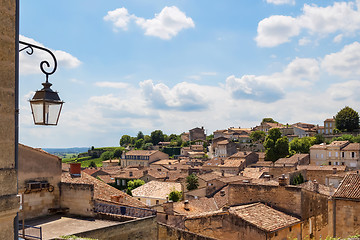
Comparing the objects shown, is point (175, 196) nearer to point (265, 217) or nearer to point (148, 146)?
point (265, 217)

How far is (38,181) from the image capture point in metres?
13.3

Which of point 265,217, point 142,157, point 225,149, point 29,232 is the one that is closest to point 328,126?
point 225,149

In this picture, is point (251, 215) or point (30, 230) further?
point (251, 215)

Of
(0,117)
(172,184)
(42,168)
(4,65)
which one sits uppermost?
(4,65)

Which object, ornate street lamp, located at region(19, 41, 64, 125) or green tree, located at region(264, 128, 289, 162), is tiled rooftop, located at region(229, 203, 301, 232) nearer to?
ornate street lamp, located at region(19, 41, 64, 125)

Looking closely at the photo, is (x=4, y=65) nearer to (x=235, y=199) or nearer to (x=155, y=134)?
(x=235, y=199)

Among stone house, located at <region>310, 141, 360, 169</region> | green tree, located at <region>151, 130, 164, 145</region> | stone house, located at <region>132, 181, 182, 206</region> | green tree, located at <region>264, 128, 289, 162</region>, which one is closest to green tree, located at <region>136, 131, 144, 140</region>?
green tree, located at <region>151, 130, 164, 145</region>

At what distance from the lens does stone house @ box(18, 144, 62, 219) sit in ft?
41.5

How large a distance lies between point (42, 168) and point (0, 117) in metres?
10.6

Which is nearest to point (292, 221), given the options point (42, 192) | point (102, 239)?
point (102, 239)

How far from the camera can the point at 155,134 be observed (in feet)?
477

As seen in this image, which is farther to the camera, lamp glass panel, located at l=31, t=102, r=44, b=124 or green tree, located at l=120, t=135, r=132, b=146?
green tree, located at l=120, t=135, r=132, b=146

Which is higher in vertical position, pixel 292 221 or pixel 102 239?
pixel 102 239

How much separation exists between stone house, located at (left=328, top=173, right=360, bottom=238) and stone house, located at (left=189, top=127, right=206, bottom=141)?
393 feet
